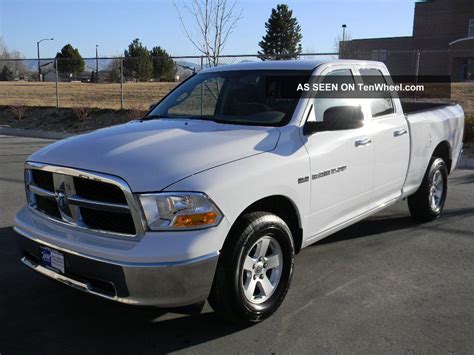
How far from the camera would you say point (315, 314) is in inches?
146

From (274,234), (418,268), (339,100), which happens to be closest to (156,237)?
(274,234)

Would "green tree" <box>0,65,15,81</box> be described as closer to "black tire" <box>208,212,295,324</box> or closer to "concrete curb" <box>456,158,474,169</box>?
"concrete curb" <box>456,158,474,169</box>

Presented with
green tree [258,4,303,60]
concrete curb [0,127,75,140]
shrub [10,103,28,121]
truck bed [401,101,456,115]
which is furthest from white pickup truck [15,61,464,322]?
green tree [258,4,303,60]

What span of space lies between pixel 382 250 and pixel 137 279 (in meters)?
2.98

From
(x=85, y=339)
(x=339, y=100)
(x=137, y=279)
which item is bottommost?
(x=85, y=339)

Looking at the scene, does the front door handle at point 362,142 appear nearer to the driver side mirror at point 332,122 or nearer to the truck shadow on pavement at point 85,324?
the driver side mirror at point 332,122

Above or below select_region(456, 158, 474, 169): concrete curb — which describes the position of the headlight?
above

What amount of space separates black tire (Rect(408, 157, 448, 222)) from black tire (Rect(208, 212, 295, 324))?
2.81 metres

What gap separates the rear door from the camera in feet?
15.8

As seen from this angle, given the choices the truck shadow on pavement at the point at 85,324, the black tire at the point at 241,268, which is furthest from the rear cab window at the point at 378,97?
the truck shadow on pavement at the point at 85,324

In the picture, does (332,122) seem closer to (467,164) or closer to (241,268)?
(241,268)

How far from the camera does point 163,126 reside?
13.8 feet

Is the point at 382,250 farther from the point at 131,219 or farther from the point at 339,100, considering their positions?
the point at 131,219

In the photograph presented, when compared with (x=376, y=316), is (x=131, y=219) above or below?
above
